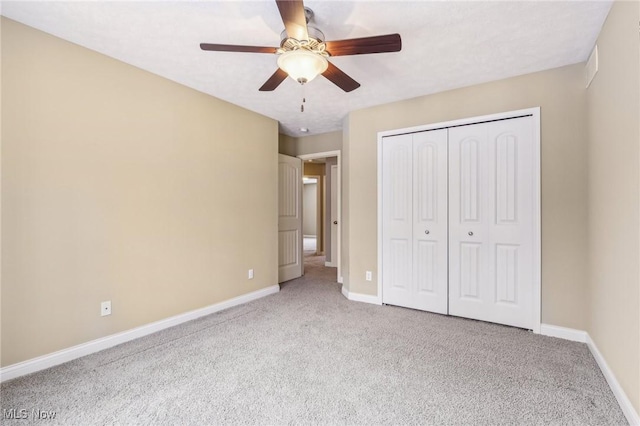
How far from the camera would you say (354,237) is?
3875 millimetres

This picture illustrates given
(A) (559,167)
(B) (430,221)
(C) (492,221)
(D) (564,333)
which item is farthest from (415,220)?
(D) (564,333)

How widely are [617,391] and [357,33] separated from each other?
2.79m

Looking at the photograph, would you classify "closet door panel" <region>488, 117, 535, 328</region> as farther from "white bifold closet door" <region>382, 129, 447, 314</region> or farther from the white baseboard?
the white baseboard

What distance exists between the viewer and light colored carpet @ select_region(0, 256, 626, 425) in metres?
1.68

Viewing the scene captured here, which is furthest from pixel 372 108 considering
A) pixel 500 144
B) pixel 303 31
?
pixel 303 31

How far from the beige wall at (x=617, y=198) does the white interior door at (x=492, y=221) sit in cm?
50

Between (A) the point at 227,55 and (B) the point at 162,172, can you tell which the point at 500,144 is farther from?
(B) the point at 162,172

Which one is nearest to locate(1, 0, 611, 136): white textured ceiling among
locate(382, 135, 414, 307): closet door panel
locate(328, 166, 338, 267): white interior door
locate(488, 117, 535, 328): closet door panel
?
locate(488, 117, 535, 328): closet door panel

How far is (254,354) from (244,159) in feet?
7.61

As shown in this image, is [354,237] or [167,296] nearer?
[167,296]

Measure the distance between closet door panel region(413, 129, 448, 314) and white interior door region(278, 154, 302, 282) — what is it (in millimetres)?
2158

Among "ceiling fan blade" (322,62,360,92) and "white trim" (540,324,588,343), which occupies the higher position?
"ceiling fan blade" (322,62,360,92)

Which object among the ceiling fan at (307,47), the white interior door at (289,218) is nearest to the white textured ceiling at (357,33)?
the ceiling fan at (307,47)

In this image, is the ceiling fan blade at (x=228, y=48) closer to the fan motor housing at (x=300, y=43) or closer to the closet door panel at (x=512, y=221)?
the fan motor housing at (x=300, y=43)
